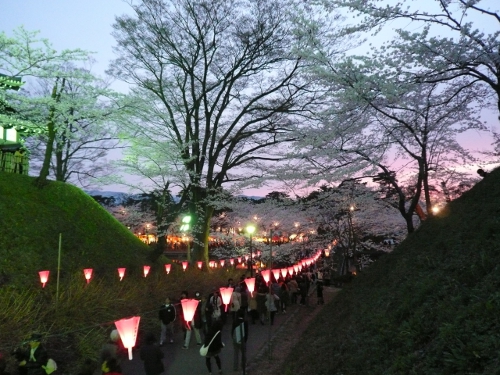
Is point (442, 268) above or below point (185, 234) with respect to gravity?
below

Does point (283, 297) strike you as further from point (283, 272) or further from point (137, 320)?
point (137, 320)

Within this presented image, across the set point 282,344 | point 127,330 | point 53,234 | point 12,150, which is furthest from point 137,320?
point 12,150

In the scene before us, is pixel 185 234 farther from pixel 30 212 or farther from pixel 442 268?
pixel 442 268

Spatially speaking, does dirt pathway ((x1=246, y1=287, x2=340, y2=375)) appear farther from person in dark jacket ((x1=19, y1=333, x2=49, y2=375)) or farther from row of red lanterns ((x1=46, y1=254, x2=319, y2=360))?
person in dark jacket ((x1=19, y1=333, x2=49, y2=375))

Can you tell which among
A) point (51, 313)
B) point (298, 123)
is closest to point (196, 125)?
point (298, 123)

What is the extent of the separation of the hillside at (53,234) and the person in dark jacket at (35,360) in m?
8.79

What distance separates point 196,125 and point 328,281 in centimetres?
1735

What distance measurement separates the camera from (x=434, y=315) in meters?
4.95

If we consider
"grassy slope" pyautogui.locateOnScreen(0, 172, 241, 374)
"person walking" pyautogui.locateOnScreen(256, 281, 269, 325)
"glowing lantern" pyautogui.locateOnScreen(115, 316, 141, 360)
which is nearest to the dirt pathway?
"person walking" pyautogui.locateOnScreen(256, 281, 269, 325)

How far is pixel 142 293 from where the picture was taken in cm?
1343

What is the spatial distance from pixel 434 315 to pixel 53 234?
1679cm

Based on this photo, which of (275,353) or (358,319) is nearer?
(358,319)

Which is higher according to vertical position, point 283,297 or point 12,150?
point 12,150

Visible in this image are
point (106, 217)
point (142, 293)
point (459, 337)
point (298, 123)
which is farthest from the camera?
point (106, 217)
